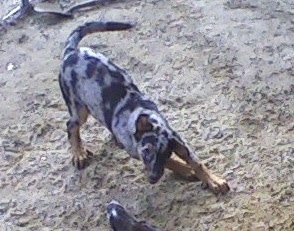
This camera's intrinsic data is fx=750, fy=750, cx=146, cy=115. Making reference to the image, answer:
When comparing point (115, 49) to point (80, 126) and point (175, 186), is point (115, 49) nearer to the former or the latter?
point (80, 126)

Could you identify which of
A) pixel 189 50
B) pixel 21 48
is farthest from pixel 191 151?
pixel 21 48

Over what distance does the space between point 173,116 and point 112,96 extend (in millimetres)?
414

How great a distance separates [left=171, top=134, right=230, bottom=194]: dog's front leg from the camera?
2.35m

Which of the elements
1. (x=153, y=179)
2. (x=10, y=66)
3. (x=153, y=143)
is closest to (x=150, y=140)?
(x=153, y=143)

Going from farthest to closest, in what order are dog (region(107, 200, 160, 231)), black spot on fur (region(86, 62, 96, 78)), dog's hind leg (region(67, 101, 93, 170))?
1. dog's hind leg (region(67, 101, 93, 170))
2. black spot on fur (region(86, 62, 96, 78))
3. dog (region(107, 200, 160, 231))

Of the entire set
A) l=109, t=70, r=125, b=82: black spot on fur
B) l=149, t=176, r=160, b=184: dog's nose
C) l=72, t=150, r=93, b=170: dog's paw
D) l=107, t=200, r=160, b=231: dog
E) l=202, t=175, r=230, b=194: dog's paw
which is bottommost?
l=72, t=150, r=93, b=170: dog's paw

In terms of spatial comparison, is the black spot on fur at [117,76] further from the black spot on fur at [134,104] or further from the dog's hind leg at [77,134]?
the dog's hind leg at [77,134]

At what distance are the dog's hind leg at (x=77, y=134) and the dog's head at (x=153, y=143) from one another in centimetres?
33

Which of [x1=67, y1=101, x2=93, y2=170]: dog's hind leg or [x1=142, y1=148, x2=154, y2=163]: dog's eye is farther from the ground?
[x1=142, y1=148, x2=154, y2=163]: dog's eye

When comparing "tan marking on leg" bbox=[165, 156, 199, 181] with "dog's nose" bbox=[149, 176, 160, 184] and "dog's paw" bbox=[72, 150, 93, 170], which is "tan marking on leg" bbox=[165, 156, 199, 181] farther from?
"dog's paw" bbox=[72, 150, 93, 170]

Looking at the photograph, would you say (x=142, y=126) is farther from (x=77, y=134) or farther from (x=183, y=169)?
(x=77, y=134)

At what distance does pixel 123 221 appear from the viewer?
87.3 inches

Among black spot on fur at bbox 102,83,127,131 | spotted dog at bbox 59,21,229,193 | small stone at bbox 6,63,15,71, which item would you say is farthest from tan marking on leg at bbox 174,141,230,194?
small stone at bbox 6,63,15,71

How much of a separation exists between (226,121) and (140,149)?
53 centimetres
